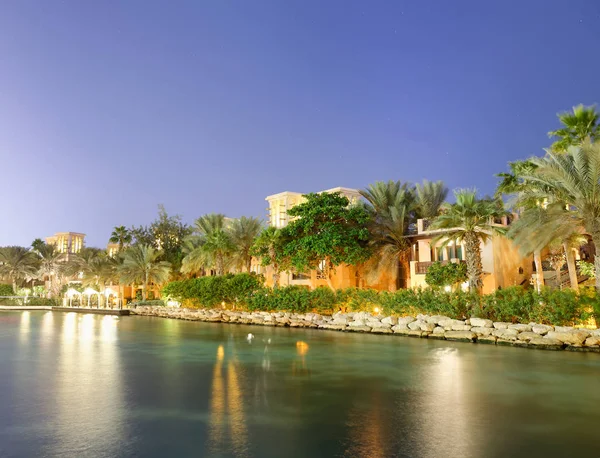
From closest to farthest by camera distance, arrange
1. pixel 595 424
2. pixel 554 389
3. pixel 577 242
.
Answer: pixel 595 424, pixel 554 389, pixel 577 242

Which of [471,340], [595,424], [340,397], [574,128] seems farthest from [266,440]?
[574,128]

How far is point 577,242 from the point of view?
2166cm

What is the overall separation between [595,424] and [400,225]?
24262mm

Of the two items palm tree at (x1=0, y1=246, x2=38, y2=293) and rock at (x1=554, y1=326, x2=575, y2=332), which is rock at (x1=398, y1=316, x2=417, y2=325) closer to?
rock at (x1=554, y1=326, x2=575, y2=332)

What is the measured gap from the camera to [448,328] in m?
20.5

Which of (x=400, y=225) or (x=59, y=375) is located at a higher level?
(x=400, y=225)

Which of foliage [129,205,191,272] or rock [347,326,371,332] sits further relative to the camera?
foliage [129,205,191,272]

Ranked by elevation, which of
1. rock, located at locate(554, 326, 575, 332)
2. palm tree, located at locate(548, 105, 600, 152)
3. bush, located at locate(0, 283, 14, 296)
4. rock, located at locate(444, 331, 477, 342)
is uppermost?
palm tree, located at locate(548, 105, 600, 152)

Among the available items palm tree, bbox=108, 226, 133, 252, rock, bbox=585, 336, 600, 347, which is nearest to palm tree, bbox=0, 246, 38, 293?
palm tree, bbox=108, 226, 133, 252

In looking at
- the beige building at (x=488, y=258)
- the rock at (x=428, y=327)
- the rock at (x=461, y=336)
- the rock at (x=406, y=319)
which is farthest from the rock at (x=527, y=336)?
the beige building at (x=488, y=258)

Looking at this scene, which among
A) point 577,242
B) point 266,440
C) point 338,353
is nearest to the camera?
point 266,440

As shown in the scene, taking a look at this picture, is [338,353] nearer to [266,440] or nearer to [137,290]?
[266,440]

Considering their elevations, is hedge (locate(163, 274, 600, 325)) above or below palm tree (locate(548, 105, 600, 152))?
below

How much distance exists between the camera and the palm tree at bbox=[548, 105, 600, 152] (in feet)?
70.7
